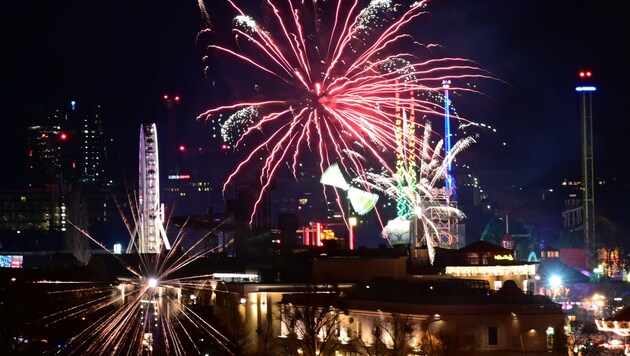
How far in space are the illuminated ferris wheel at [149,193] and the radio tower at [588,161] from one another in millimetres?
37621

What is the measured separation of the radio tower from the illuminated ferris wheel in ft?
123

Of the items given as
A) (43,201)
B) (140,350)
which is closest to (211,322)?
(140,350)

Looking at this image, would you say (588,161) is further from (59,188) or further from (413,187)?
(59,188)

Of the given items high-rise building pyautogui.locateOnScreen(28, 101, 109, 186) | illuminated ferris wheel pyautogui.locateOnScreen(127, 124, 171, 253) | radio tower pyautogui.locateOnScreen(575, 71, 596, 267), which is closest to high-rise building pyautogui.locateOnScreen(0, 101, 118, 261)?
high-rise building pyautogui.locateOnScreen(28, 101, 109, 186)

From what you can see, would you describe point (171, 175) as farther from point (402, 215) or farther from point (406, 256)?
point (406, 256)

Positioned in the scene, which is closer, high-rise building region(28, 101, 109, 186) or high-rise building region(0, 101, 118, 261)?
high-rise building region(0, 101, 118, 261)

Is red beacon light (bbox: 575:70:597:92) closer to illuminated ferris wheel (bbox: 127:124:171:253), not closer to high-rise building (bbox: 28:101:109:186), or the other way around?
illuminated ferris wheel (bbox: 127:124:171:253)

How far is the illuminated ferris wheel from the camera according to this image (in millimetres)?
90062

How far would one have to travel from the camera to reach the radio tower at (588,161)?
4107 inches

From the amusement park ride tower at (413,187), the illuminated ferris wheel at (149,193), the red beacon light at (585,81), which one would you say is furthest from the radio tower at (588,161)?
the illuminated ferris wheel at (149,193)

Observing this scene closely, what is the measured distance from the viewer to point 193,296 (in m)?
72.9

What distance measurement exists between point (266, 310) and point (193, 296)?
42.7 feet

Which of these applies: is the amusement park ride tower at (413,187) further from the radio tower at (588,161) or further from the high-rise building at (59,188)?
the high-rise building at (59,188)

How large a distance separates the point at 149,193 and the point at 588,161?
4135 centimetres
